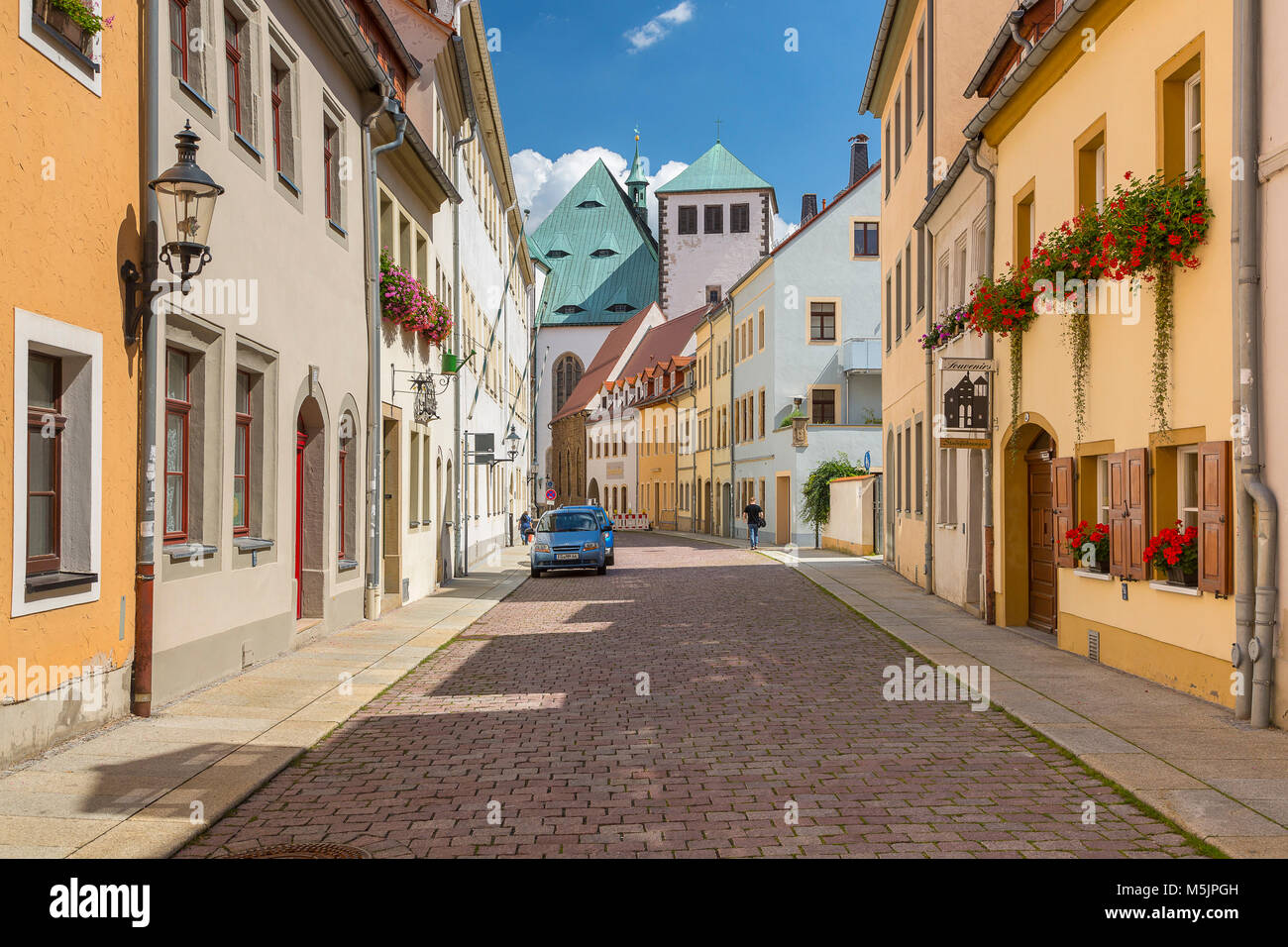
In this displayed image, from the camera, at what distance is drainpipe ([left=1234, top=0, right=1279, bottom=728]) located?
8289 millimetres

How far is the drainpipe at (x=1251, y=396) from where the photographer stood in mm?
8289

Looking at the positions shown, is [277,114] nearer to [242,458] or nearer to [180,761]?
[242,458]

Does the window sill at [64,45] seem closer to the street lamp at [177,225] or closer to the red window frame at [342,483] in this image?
the street lamp at [177,225]

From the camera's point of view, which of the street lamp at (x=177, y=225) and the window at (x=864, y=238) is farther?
the window at (x=864, y=238)

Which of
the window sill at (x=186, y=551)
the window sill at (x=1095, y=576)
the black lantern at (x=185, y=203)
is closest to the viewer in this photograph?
the black lantern at (x=185, y=203)

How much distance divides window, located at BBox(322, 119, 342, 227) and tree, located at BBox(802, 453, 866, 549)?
26691mm

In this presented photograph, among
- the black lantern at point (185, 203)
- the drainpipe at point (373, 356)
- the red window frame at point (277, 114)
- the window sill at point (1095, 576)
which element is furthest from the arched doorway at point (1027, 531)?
the black lantern at point (185, 203)

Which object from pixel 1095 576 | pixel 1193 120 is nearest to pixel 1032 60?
pixel 1193 120

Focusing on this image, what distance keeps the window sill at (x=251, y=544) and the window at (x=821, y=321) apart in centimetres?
3187

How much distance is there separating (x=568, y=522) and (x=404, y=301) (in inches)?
479

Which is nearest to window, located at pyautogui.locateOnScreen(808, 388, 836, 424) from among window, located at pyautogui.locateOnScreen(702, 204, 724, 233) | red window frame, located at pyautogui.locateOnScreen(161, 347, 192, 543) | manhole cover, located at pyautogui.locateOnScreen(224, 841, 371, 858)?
red window frame, located at pyautogui.locateOnScreen(161, 347, 192, 543)

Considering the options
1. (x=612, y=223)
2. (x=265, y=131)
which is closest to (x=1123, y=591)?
(x=265, y=131)

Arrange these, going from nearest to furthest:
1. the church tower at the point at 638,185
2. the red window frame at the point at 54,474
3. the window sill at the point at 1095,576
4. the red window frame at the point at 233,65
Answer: the red window frame at the point at 54,474, the red window frame at the point at 233,65, the window sill at the point at 1095,576, the church tower at the point at 638,185

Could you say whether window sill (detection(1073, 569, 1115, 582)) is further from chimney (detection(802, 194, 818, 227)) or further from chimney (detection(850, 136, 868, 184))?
chimney (detection(802, 194, 818, 227))
